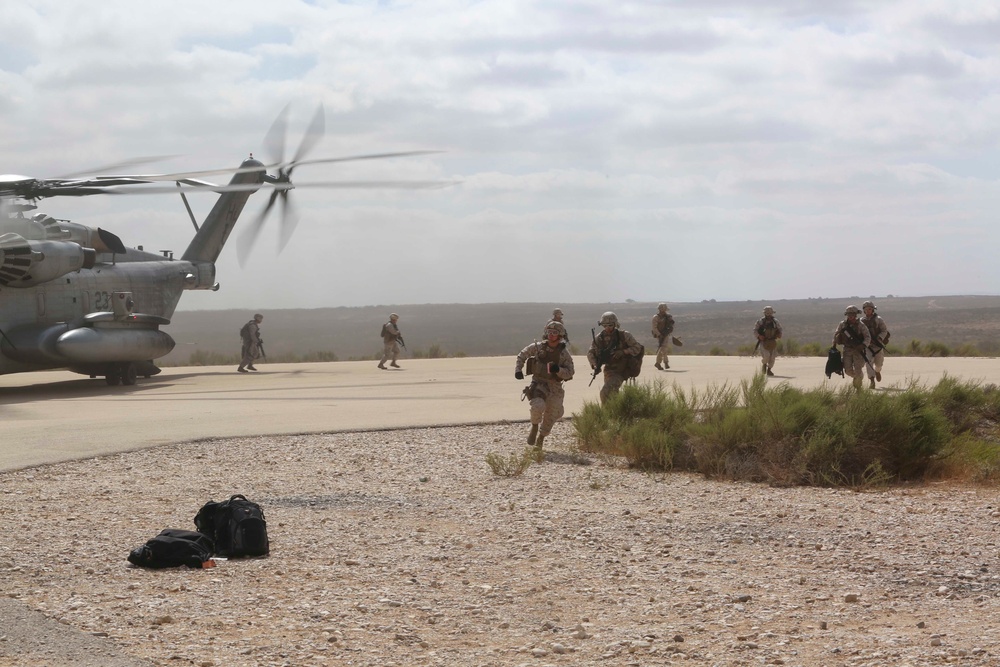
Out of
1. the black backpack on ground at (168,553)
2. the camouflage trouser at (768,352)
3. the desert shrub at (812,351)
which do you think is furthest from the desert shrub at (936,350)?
the black backpack on ground at (168,553)

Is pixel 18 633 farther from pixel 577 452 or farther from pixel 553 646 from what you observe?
pixel 577 452

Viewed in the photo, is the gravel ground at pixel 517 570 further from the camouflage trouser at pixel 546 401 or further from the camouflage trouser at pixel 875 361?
the camouflage trouser at pixel 875 361

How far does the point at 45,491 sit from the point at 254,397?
10.6 metres

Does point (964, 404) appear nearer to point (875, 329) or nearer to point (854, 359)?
point (854, 359)

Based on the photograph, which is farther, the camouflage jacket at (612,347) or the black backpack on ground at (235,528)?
the camouflage jacket at (612,347)

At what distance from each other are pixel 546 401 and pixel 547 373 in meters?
0.36

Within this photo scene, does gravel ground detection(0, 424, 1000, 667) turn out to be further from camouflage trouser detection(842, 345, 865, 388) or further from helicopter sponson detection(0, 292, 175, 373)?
helicopter sponson detection(0, 292, 175, 373)

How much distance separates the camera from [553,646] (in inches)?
236

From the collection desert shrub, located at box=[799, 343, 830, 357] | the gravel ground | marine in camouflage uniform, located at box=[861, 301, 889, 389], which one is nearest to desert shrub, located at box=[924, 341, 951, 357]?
desert shrub, located at box=[799, 343, 830, 357]

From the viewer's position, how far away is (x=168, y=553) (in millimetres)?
7871

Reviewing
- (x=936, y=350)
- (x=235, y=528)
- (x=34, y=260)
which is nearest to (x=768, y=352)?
(x=936, y=350)

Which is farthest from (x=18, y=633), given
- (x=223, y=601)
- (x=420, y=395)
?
(x=420, y=395)

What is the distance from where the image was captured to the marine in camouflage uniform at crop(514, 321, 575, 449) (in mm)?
13289

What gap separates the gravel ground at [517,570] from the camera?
600 cm
